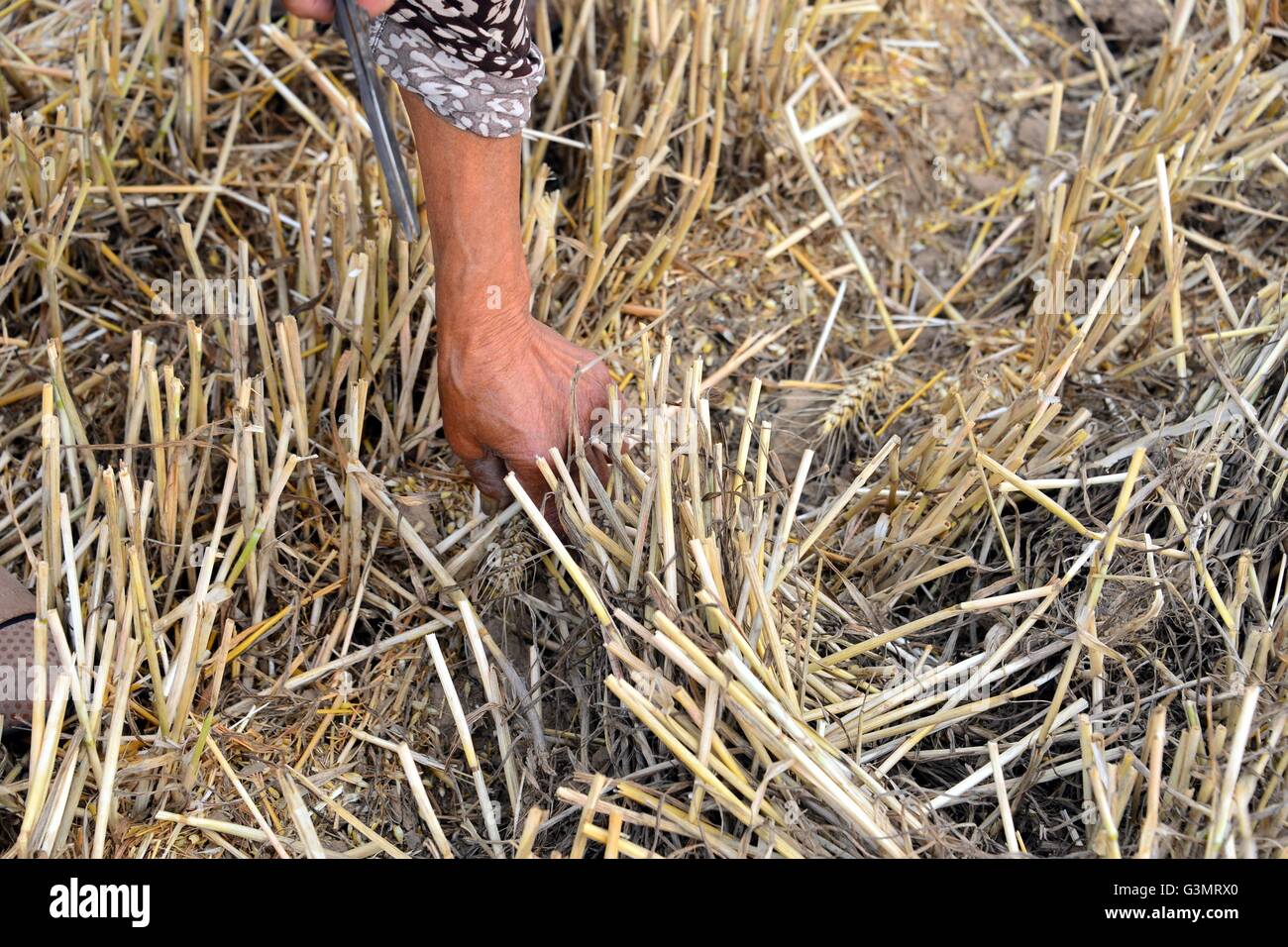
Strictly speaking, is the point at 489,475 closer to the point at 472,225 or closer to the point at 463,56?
the point at 472,225

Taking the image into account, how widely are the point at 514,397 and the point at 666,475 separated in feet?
0.74

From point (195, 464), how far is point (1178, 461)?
104 centimetres

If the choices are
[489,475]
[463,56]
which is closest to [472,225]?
[463,56]

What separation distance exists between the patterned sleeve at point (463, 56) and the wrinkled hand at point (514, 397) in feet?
0.69

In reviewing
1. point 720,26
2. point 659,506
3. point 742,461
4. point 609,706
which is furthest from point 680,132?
point 609,706

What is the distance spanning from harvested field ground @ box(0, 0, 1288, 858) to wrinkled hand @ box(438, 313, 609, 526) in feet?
0.16

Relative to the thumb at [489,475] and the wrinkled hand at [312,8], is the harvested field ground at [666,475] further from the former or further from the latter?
the wrinkled hand at [312,8]

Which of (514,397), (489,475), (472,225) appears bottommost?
(489,475)

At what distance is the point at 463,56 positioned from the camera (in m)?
1.05

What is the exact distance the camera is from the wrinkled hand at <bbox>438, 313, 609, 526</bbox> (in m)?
1.19

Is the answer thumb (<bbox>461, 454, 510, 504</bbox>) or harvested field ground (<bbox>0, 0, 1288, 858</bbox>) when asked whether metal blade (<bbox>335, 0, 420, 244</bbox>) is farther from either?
thumb (<bbox>461, 454, 510, 504</bbox>)

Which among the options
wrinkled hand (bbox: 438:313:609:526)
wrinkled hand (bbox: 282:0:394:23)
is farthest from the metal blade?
wrinkled hand (bbox: 438:313:609:526)

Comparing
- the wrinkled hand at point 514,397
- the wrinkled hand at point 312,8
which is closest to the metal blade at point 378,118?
the wrinkled hand at point 312,8

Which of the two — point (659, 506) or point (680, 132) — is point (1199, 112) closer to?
point (680, 132)
